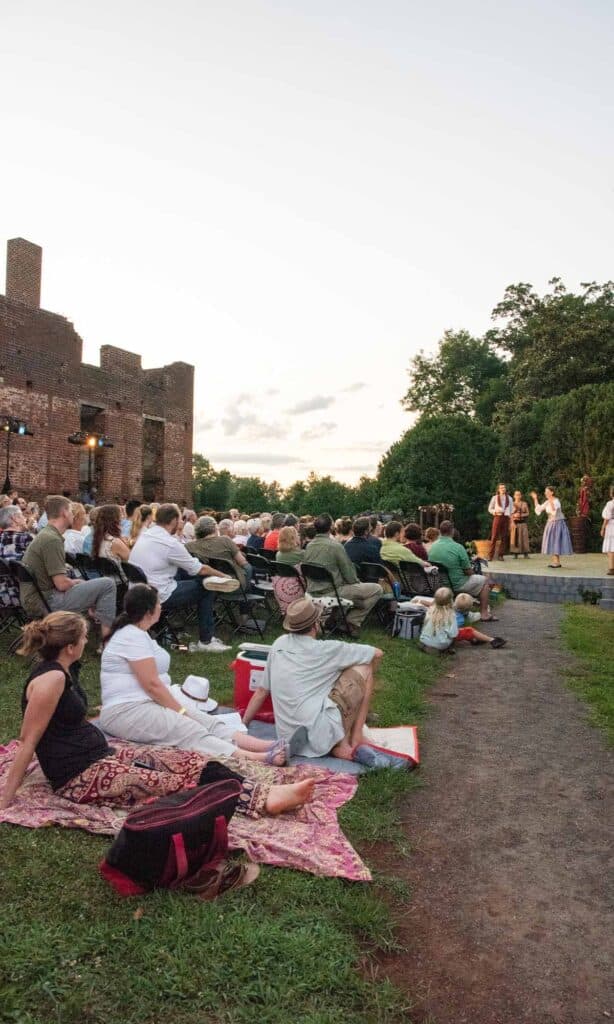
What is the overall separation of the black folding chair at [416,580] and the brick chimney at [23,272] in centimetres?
1736

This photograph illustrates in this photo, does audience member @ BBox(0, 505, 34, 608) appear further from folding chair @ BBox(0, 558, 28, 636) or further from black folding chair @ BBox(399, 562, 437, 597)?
black folding chair @ BBox(399, 562, 437, 597)

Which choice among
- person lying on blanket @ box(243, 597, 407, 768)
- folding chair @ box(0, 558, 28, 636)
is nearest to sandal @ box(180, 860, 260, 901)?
person lying on blanket @ box(243, 597, 407, 768)

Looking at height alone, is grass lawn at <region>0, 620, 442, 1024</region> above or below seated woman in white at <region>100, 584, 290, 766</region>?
below

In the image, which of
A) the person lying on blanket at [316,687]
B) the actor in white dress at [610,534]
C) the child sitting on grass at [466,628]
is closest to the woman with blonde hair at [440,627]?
the child sitting on grass at [466,628]

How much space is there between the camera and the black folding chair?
29.1ft

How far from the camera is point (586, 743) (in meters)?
4.89

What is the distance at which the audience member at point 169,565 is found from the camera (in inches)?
272

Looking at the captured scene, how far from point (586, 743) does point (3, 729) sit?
12.7ft

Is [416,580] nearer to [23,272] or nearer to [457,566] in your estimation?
[457,566]

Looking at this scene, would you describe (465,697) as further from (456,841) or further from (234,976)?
(234,976)

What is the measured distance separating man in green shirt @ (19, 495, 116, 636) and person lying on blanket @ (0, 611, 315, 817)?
8.80 ft

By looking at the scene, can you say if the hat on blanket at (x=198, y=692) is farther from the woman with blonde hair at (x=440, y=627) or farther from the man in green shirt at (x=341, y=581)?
the woman with blonde hair at (x=440, y=627)

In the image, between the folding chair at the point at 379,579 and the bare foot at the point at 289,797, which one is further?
the folding chair at the point at 379,579

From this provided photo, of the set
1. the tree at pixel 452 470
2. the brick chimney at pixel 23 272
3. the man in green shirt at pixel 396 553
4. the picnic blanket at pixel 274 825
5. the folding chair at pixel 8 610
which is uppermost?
the brick chimney at pixel 23 272
